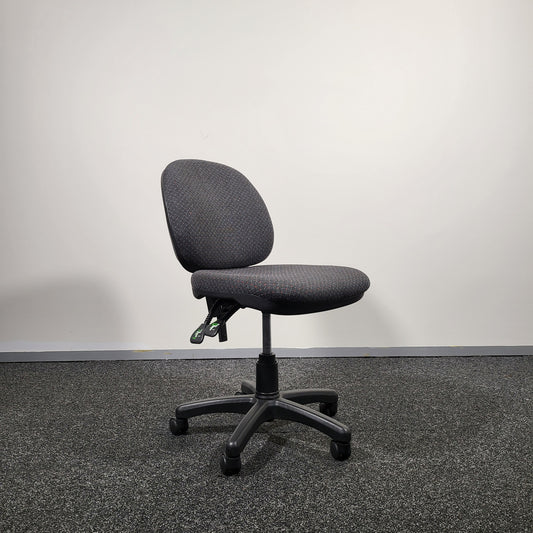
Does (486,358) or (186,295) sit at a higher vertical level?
(186,295)

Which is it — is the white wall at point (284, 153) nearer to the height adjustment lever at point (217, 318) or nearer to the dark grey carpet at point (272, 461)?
the dark grey carpet at point (272, 461)

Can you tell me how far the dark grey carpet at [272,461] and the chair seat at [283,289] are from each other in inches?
16.9

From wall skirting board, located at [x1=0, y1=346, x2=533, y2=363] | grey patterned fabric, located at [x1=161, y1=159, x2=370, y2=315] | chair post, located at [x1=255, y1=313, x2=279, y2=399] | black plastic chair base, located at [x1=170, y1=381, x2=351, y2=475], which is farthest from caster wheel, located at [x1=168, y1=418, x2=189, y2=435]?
wall skirting board, located at [x1=0, y1=346, x2=533, y2=363]

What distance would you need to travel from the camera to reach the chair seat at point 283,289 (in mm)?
1137

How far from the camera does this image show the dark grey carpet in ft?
3.34

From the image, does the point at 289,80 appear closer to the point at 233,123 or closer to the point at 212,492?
the point at 233,123

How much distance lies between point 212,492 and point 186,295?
4.64ft

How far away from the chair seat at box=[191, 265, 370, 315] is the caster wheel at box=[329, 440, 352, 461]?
0.37 meters

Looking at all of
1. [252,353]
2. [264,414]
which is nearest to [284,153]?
[252,353]

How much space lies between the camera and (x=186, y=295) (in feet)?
8.04

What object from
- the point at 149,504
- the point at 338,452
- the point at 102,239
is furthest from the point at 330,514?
the point at 102,239

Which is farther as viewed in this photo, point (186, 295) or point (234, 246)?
point (186, 295)

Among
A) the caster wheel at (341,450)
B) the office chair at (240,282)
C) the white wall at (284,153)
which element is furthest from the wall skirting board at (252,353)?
the caster wheel at (341,450)

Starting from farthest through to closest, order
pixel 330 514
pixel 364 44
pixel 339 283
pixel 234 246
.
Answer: pixel 364 44
pixel 234 246
pixel 339 283
pixel 330 514
